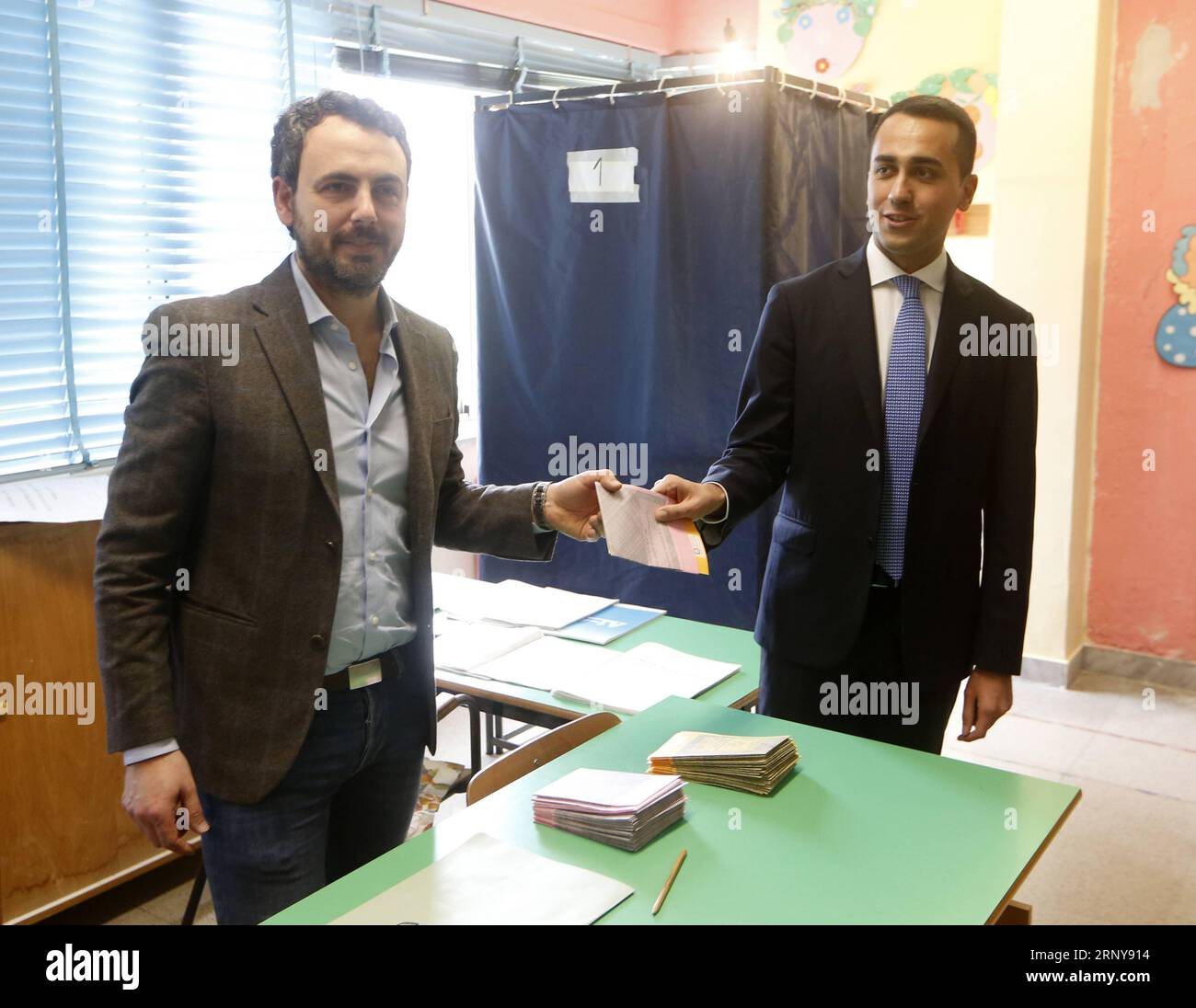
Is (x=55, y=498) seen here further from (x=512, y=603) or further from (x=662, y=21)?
(x=662, y=21)

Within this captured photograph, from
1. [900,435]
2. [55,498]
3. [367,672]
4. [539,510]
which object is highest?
[900,435]

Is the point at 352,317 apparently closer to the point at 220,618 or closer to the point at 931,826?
the point at 220,618

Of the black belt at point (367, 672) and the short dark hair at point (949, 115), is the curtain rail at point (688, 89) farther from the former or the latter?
the black belt at point (367, 672)

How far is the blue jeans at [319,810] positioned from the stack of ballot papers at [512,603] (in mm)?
1082

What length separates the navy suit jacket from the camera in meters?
2.09

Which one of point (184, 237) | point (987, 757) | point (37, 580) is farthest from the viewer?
point (987, 757)

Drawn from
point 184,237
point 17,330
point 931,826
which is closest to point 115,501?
point 931,826

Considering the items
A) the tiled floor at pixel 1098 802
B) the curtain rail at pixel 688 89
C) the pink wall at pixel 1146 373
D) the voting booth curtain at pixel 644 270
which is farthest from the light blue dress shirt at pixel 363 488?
the pink wall at pixel 1146 373

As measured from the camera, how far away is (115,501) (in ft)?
5.03

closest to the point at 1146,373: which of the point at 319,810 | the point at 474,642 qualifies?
the point at 474,642

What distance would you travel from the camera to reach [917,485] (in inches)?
82.3

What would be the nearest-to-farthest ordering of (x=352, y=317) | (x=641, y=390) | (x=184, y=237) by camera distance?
(x=352, y=317) < (x=184, y=237) < (x=641, y=390)

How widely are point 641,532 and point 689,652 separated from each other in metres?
0.85

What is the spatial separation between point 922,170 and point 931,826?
1.21m
